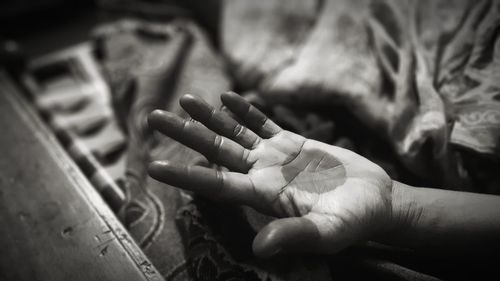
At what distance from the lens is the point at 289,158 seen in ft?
3.93

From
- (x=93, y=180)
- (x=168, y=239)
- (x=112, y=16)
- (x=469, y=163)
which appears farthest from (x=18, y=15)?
(x=469, y=163)

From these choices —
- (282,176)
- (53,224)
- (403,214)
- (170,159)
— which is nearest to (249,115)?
(282,176)

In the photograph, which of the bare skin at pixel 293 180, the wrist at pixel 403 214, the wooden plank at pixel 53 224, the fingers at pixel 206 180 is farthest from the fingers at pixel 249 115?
the wooden plank at pixel 53 224

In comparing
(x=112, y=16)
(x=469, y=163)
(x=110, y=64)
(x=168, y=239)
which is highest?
(x=112, y=16)

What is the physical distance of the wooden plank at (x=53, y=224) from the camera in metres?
1.15

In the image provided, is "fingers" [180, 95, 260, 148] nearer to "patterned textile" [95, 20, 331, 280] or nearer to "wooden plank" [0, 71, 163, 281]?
"patterned textile" [95, 20, 331, 280]

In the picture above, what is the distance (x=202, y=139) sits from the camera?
1150mm

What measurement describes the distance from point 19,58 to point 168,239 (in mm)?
2026

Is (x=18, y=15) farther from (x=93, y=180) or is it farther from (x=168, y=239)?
(x=168, y=239)

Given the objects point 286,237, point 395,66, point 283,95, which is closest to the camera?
point 286,237

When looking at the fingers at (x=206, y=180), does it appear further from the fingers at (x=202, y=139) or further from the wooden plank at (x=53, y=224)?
the wooden plank at (x=53, y=224)

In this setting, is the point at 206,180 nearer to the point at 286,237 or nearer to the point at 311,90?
the point at 286,237

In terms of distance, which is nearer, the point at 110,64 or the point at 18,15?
the point at 110,64

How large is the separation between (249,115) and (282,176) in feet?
0.87
